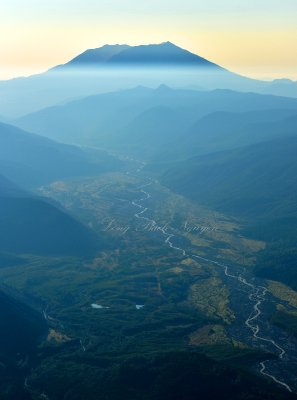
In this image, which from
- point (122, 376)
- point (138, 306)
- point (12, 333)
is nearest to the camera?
point (122, 376)

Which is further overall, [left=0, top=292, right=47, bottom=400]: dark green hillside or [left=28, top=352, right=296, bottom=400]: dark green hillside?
[left=0, top=292, right=47, bottom=400]: dark green hillside

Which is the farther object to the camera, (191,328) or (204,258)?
(204,258)

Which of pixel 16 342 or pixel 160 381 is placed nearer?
pixel 160 381

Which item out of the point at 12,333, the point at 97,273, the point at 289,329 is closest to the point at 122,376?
the point at 12,333

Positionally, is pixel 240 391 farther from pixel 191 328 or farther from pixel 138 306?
pixel 138 306

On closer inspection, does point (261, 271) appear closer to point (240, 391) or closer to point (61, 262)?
point (61, 262)

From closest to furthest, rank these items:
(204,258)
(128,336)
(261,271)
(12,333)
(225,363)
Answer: (225,363) → (12,333) → (128,336) → (261,271) → (204,258)

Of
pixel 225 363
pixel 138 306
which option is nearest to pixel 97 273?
pixel 138 306

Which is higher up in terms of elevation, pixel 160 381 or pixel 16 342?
pixel 160 381

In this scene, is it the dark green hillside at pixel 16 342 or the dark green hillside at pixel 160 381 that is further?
the dark green hillside at pixel 16 342
